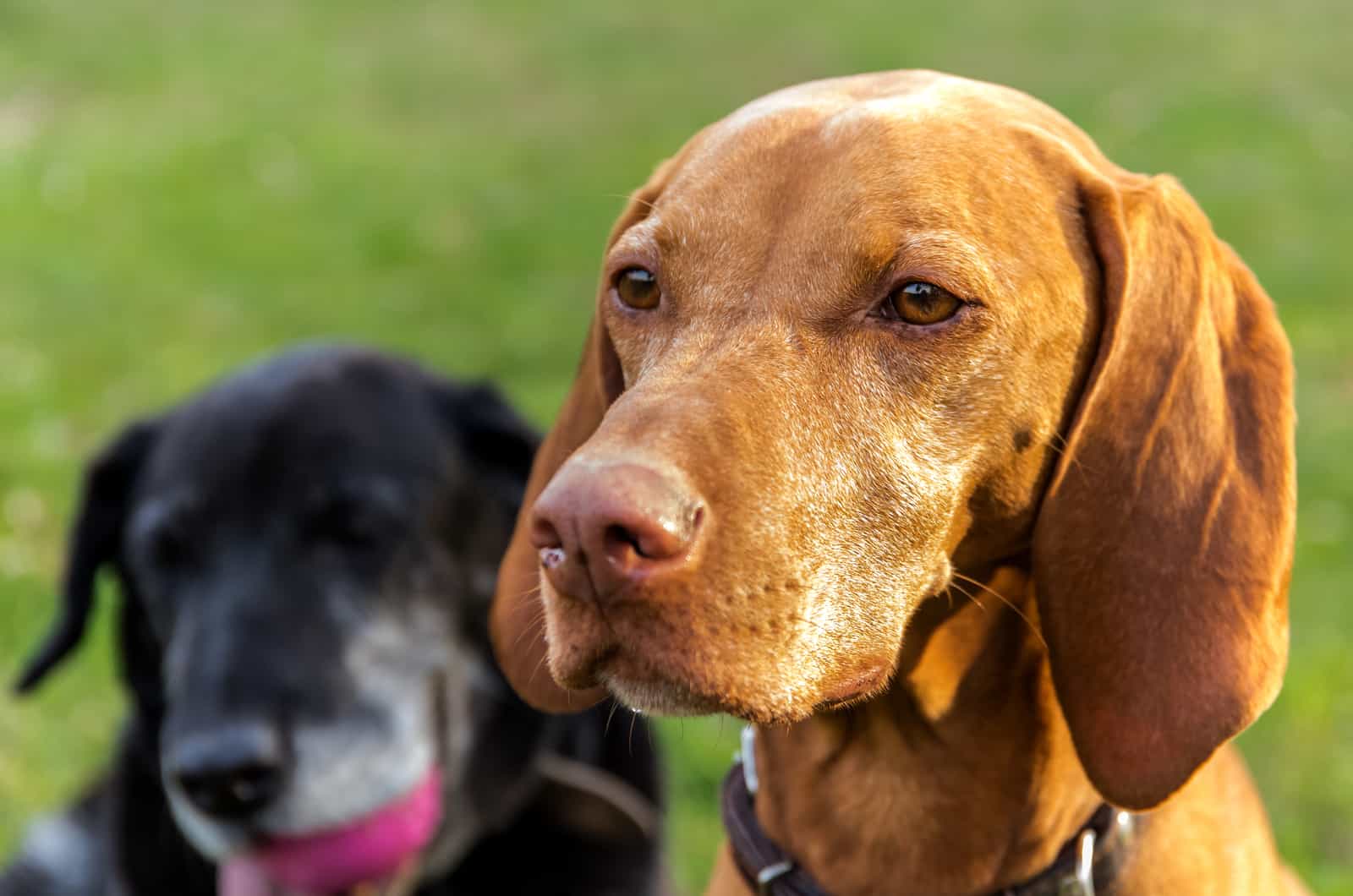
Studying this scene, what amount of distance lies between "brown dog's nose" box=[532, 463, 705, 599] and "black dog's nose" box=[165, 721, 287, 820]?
2.13 m

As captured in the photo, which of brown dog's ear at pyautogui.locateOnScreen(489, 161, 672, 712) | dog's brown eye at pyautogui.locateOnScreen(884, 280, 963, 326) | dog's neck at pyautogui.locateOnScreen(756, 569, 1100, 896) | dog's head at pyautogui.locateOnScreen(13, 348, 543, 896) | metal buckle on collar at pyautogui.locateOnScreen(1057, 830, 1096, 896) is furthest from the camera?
dog's head at pyautogui.locateOnScreen(13, 348, 543, 896)

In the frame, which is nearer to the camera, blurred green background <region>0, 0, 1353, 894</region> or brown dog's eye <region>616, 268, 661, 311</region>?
brown dog's eye <region>616, 268, 661, 311</region>

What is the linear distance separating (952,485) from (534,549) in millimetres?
828

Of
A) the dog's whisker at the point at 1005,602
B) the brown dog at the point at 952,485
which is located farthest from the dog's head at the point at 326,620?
the dog's whisker at the point at 1005,602

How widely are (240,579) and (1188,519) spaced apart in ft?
8.76

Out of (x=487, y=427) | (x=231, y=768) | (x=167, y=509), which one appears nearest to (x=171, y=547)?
(x=167, y=509)

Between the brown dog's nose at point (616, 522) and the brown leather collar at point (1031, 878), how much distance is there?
34.9 inches

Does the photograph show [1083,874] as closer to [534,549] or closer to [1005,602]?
[1005,602]

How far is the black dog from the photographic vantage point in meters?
4.12

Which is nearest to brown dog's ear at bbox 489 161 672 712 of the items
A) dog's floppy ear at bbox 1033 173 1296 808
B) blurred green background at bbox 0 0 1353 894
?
dog's floppy ear at bbox 1033 173 1296 808

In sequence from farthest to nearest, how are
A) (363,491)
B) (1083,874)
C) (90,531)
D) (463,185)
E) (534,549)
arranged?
(463,185) → (90,531) → (363,491) → (534,549) → (1083,874)

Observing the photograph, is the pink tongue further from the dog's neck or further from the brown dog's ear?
the dog's neck

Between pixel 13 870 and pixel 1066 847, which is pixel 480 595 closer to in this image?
pixel 13 870

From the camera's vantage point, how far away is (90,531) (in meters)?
4.85
